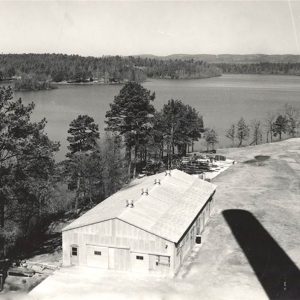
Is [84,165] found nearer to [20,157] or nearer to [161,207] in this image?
[161,207]

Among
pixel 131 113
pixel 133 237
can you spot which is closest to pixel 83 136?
pixel 131 113

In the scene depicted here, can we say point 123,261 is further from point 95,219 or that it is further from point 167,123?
point 167,123

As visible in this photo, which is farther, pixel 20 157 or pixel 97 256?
pixel 20 157

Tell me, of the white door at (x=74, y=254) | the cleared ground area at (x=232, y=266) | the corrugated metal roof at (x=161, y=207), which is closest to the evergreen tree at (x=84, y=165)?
the corrugated metal roof at (x=161, y=207)

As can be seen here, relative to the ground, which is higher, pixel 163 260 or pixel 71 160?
pixel 71 160

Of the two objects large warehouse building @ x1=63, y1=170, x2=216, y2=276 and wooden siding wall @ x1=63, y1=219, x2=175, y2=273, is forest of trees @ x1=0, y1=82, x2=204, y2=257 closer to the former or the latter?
wooden siding wall @ x1=63, y1=219, x2=175, y2=273

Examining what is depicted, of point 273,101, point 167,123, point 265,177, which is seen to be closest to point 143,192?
point 265,177

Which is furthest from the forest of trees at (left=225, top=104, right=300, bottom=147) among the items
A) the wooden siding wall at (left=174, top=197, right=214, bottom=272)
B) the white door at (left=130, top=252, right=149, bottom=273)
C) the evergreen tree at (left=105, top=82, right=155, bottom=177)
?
the white door at (left=130, top=252, right=149, bottom=273)
